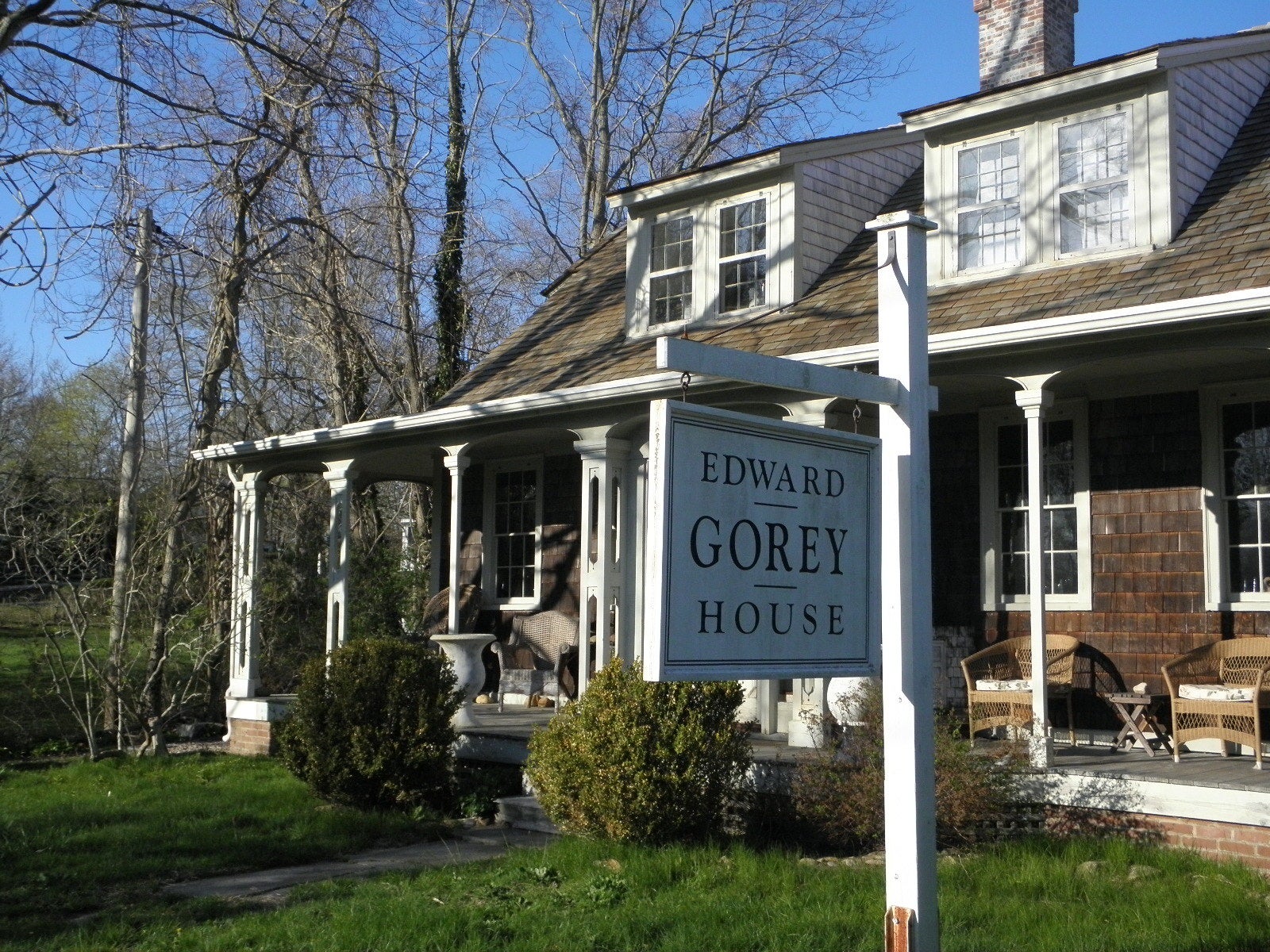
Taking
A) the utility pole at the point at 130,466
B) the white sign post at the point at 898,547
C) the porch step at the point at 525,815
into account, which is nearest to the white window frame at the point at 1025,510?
the porch step at the point at 525,815

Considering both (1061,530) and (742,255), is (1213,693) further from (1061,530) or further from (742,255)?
(742,255)

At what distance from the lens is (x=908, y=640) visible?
3531mm

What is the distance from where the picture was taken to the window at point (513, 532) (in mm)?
14008

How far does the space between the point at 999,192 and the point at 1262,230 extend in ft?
7.29

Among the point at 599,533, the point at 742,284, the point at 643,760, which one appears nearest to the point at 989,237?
the point at 742,284

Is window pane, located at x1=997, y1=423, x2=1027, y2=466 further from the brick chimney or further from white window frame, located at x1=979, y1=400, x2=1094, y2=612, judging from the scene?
the brick chimney

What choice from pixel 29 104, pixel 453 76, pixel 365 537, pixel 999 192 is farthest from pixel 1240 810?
pixel 453 76

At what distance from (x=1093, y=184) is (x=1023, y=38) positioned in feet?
11.4

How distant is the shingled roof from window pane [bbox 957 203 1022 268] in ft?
1.12

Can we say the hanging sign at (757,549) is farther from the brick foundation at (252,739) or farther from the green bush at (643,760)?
the brick foundation at (252,739)

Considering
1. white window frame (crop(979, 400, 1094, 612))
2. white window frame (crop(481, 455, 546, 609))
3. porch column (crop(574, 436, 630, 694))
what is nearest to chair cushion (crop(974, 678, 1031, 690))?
white window frame (crop(979, 400, 1094, 612))

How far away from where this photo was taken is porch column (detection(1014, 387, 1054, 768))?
7.75 metres

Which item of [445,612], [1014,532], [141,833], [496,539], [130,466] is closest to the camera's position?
[141,833]

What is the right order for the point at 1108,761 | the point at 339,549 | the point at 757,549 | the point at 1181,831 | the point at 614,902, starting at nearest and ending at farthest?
the point at 757,549 → the point at 614,902 → the point at 1181,831 → the point at 1108,761 → the point at 339,549
